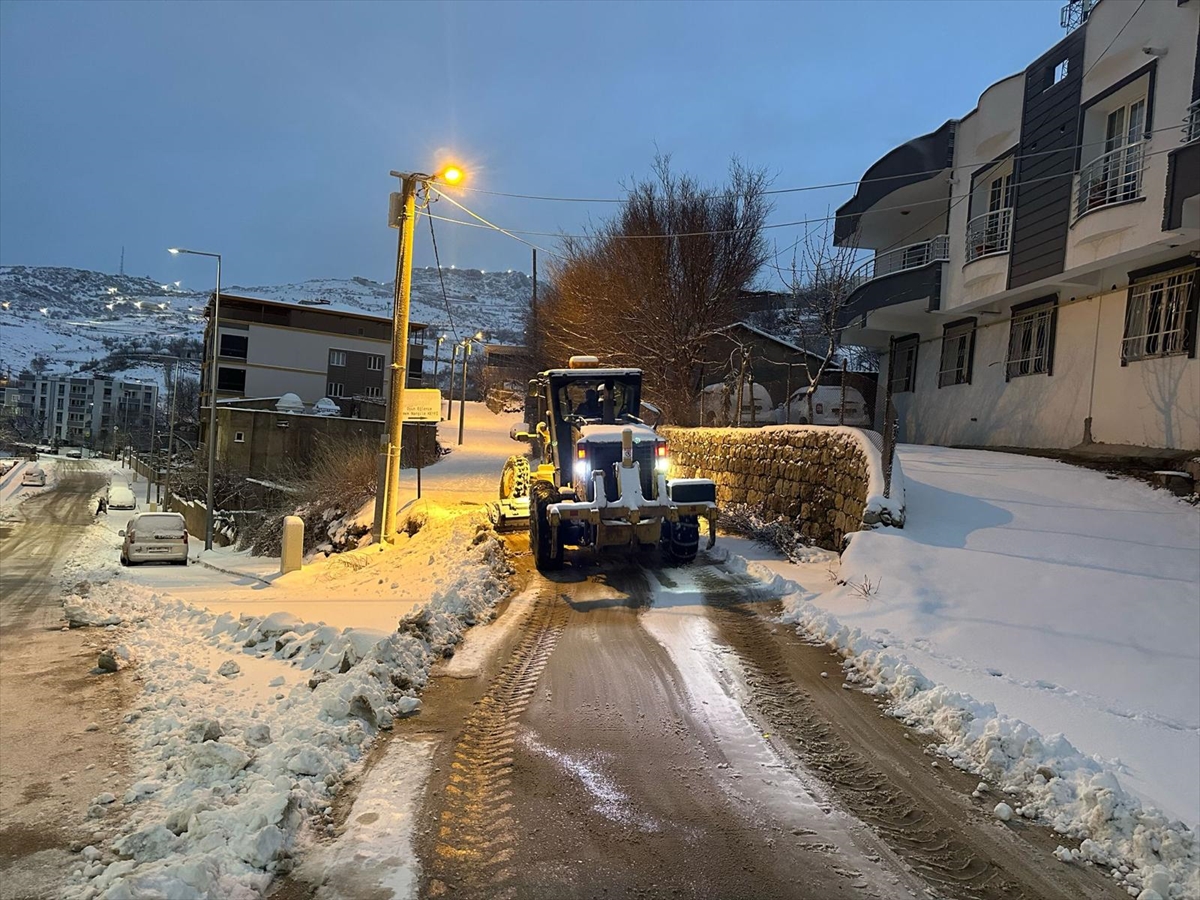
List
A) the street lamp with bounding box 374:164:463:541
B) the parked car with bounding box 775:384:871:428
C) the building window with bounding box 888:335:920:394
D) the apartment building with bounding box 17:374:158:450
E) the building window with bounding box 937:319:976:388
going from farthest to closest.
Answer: the apartment building with bounding box 17:374:158:450
the parked car with bounding box 775:384:871:428
the building window with bounding box 888:335:920:394
the building window with bounding box 937:319:976:388
the street lamp with bounding box 374:164:463:541

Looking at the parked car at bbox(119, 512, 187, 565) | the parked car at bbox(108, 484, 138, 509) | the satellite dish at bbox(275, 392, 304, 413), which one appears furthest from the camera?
the parked car at bbox(108, 484, 138, 509)

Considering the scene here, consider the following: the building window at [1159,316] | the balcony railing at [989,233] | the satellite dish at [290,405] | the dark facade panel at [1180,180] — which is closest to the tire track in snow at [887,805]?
the dark facade panel at [1180,180]

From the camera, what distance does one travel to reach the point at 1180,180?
11961mm

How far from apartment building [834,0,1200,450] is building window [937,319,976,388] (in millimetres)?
51

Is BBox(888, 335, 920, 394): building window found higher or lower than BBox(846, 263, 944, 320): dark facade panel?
lower

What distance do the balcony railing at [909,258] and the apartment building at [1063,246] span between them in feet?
0.51

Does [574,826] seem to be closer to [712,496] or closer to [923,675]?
[923,675]

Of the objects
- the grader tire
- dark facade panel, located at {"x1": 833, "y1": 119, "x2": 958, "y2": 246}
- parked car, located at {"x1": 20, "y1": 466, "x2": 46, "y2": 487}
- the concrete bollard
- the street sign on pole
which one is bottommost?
parked car, located at {"x1": 20, "y1": 466, "x2": 46, "y2": 487}

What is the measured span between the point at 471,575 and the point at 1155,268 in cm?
1297

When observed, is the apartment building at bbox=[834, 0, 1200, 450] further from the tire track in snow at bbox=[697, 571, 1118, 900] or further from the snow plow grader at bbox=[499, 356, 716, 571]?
the tire track in snow at bbox=[697, 571, 1118, 900]

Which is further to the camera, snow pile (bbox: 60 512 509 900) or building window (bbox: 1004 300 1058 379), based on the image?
building window (bbox: 1004 300 1058 379)

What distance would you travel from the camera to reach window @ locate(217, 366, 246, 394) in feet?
222

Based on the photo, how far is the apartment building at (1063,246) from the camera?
1314 cm

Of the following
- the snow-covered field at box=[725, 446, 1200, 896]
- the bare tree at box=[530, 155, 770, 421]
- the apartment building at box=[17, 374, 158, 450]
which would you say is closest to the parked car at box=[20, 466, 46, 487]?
the apartment building at box=[17, 374, 158, 450]
